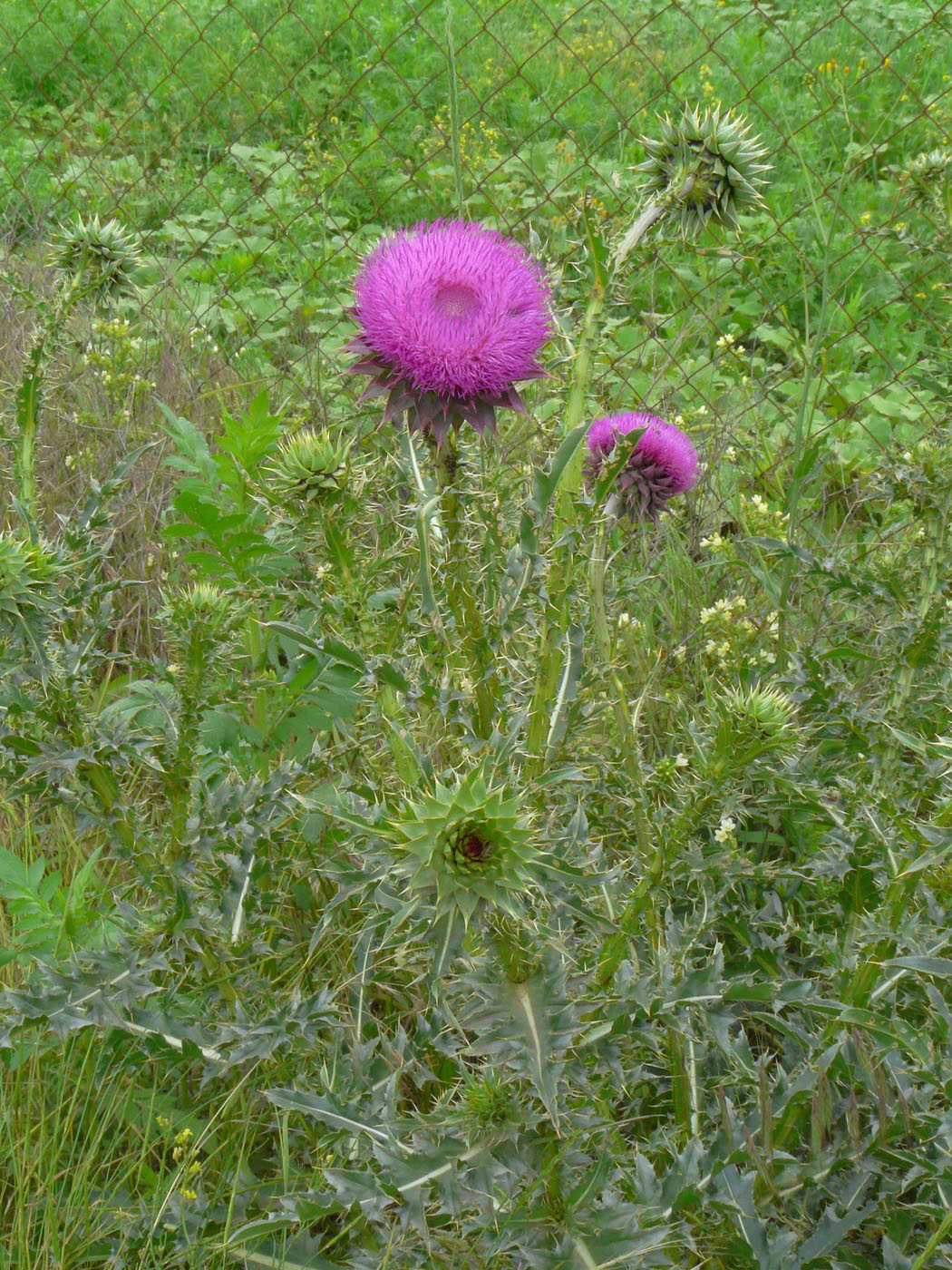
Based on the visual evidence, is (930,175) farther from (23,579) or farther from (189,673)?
(23,579)

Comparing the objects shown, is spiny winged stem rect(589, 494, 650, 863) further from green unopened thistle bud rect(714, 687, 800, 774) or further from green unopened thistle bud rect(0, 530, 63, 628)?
green unopened thistle bud rect(0, 530, 63, 628)

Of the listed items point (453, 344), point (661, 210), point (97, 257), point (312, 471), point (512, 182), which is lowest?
point (312, 471)

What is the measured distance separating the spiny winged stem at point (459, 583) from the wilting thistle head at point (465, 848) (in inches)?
23.3

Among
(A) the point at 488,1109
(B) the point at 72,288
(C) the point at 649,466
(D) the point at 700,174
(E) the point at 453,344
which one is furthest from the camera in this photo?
(C) the point at 649,466

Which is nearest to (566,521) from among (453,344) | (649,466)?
(453,344)

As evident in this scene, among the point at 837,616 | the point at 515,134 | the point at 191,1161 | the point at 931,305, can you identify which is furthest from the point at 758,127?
the point at 191,1161

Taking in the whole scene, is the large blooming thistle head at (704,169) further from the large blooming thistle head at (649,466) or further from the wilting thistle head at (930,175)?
the large blooming thistle head at (649,466)

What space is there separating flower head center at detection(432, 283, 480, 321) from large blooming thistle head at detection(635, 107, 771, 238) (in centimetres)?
38

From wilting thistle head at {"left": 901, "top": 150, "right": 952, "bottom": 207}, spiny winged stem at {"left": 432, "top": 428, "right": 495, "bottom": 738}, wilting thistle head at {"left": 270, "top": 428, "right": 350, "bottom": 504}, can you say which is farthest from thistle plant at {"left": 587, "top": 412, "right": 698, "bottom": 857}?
wilting thistle head at {"left": 270, "top": 428, "right": 350, "bottom": 504}

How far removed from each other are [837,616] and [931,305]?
246 cm

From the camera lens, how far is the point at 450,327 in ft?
6.00

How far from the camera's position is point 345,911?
2217 mm

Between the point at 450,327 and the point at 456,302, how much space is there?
63mm

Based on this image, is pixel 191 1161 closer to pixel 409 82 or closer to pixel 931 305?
pixel 931 305
